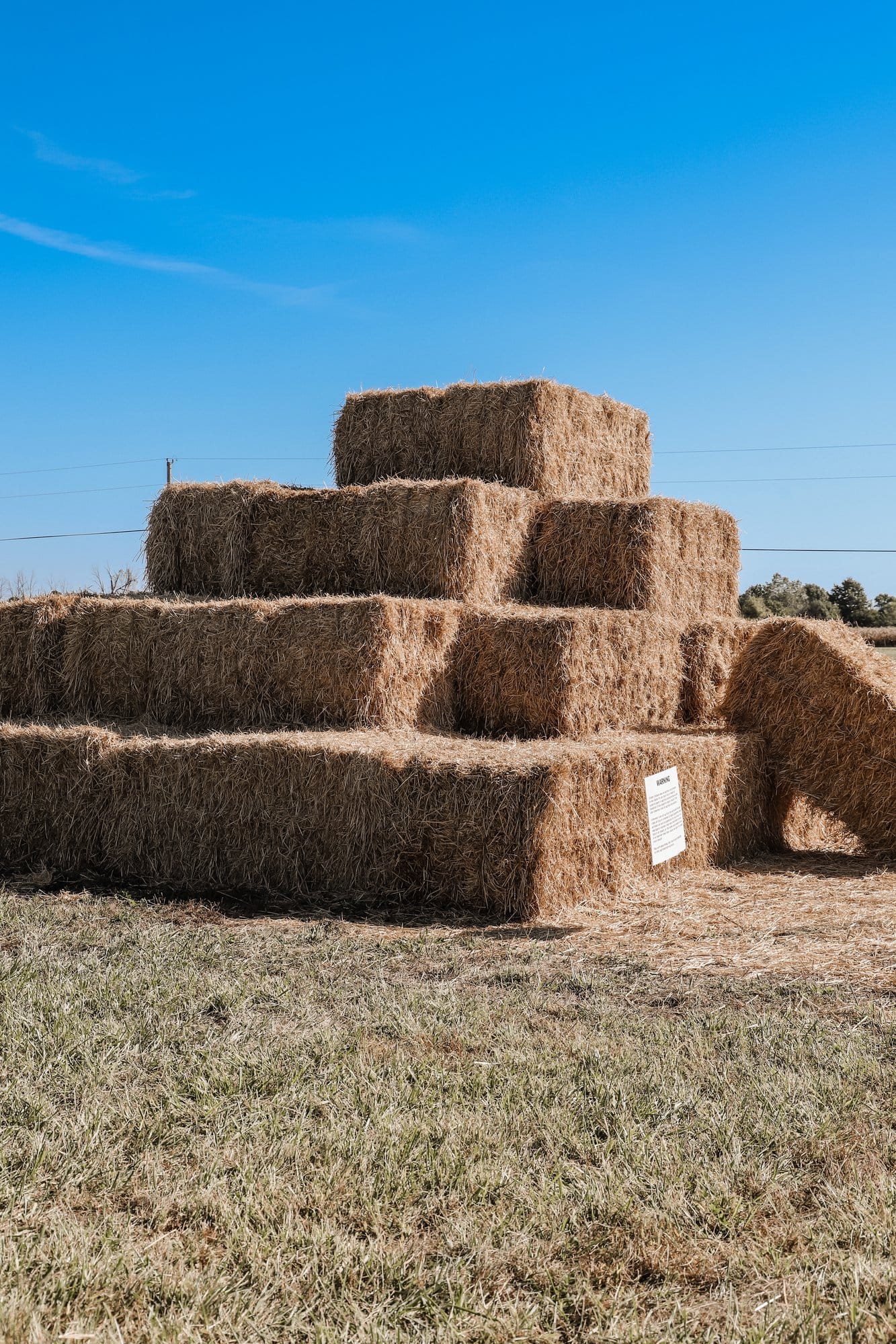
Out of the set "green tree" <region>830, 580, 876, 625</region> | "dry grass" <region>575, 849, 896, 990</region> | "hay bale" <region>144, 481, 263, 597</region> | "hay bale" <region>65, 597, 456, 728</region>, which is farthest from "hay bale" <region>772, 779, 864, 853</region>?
"green tree" <region>830, 580, 876, 625</region>

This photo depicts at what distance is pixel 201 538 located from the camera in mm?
9664

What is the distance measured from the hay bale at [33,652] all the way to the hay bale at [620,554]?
13.0 ft

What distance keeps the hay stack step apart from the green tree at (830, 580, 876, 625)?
86.8 ft

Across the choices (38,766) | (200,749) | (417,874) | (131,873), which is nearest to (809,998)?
(417,874)

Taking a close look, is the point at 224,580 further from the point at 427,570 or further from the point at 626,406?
the point at 626,406

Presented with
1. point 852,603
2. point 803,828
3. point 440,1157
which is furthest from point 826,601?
point 440,1157

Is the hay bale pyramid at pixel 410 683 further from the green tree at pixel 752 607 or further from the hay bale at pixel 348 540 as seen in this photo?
the green tree at pixel 752 607

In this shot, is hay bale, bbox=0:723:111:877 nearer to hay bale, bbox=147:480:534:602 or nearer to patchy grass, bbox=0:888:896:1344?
hay bale, bbox=147:480:534:602

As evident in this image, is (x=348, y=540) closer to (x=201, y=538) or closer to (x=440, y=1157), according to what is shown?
(x=201, y=538)

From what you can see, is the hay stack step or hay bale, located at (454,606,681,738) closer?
the hay stack step

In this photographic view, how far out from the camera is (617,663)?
838cm

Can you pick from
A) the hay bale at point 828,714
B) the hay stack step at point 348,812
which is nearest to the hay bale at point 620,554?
the hay bale at point 828,714

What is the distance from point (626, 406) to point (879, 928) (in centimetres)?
611

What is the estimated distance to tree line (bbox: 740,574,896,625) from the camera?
31.0 m
